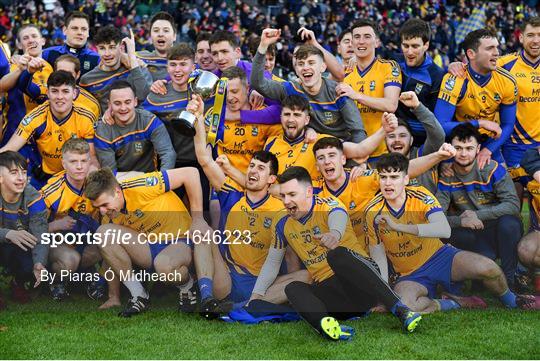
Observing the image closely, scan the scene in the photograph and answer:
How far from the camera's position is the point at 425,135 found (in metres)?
7.17

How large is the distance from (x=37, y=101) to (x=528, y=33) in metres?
4.70

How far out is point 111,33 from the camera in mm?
7375

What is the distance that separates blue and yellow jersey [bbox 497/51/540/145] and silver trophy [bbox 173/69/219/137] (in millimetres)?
2933

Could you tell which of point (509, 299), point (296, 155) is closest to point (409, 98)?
point (296, 155)

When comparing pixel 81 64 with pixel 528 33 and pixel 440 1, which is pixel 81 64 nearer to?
pixel 528 33

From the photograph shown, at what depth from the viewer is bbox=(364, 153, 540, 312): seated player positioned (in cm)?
601

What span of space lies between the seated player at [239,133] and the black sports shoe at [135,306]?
1499 millimetres

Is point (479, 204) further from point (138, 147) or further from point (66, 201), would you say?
point (66, 201)

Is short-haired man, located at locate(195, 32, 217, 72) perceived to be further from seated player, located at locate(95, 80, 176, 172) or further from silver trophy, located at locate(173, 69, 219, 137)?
silver trophy, located at locate(173, 69, 219, 137)

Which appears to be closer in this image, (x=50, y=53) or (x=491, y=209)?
(x=491, y=209)

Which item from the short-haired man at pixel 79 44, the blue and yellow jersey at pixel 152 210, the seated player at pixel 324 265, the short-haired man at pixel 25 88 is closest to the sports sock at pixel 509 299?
the seated player at pixel 324 265

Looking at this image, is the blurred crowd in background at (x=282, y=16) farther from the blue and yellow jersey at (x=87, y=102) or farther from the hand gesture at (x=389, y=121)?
the hand gesture at (x=389, y=121)

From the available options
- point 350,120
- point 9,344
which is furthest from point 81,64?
point 9,344

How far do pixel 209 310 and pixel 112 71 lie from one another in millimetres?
2813
